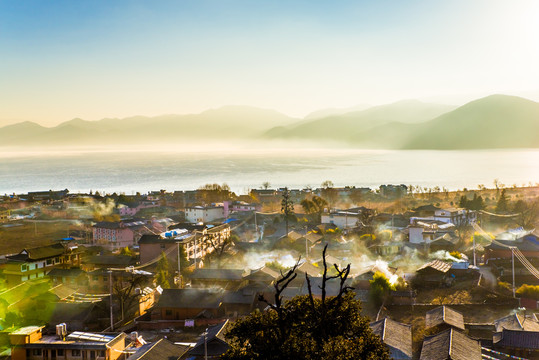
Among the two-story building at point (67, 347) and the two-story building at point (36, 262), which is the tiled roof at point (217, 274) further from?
the two-story building at point (67, 347)

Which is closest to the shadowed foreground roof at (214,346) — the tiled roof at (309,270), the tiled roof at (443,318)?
the tiled roof at (443,318)

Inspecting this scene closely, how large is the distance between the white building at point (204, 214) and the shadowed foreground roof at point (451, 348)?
708 inches

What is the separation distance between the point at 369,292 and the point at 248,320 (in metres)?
6.38

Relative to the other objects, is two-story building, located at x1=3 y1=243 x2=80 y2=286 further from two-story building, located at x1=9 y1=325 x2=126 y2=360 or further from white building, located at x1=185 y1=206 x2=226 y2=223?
white building, located at x1=185 y1=206 x2=226 y2=223

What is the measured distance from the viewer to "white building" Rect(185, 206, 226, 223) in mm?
24375

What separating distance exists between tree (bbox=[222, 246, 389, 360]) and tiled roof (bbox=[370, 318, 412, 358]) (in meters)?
2.52

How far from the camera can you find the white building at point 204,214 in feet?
80.0

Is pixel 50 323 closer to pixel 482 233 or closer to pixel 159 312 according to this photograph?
pixel 159 312

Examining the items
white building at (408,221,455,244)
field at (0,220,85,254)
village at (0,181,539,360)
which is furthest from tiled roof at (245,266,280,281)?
field at (0,220,85,254)

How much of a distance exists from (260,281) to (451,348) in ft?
19.0

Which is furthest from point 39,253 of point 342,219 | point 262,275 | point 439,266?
point 342,219

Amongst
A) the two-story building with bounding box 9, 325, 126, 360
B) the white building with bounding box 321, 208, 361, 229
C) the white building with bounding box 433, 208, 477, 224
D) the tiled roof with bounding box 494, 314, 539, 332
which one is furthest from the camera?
the white building with bounding box 321, 208, 361, 229

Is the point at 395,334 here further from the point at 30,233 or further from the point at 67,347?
the point at 30,233

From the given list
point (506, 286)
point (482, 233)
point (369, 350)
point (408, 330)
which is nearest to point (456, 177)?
point (482, 233)
